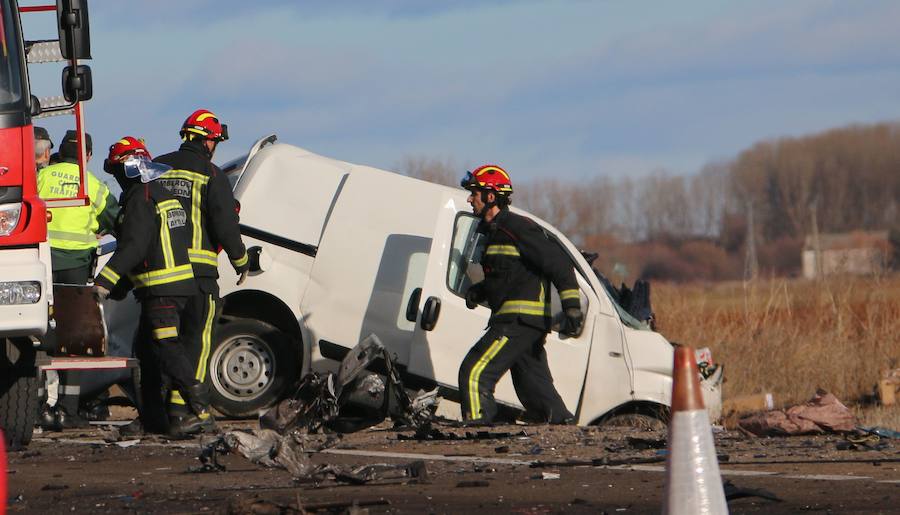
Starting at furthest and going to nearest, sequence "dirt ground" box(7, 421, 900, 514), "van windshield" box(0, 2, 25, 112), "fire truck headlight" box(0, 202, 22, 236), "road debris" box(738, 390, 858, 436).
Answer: "road debris" box(738, 390, 858, 436), "van windshield" box(0, 2, 25, 112), "fire truck headlight" box(0, 202, 22, 236), "dirt ground" box(7, 421, 900, 514)

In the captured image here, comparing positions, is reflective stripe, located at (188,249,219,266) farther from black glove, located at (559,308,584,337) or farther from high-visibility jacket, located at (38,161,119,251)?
black glove, located at (559,308,584,337)

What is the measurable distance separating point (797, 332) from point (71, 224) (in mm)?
8228

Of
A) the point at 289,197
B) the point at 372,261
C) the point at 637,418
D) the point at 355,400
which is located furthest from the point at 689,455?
the point at 289,197

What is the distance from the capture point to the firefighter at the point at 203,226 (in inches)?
357

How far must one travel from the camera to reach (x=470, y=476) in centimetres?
638

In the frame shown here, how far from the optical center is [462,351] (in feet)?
32.7

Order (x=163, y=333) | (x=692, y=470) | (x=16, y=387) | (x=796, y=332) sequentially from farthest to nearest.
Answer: (x=796, y=332) → (x=163, y=333) → (x=16, y=387) → (x=692, y=470)

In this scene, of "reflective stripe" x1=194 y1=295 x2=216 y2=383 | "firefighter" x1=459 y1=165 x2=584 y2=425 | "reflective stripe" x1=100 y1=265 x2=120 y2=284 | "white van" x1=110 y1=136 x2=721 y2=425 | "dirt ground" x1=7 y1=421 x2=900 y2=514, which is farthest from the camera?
"white van" x1=110 y1=136 x2=721 y2=425

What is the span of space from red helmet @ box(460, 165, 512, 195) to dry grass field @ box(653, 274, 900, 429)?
444 cm

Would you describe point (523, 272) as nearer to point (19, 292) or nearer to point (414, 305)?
point (414, 305)

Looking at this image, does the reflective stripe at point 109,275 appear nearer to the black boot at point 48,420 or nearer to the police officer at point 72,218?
the police officer at point 72,218

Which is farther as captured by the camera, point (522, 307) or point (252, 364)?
point (252, 364)

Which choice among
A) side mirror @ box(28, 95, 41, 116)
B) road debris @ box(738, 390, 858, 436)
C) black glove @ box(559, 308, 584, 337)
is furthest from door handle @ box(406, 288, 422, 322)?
side mirror @ box(28, 95, 41, 116)

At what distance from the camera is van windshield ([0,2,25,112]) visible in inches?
290
